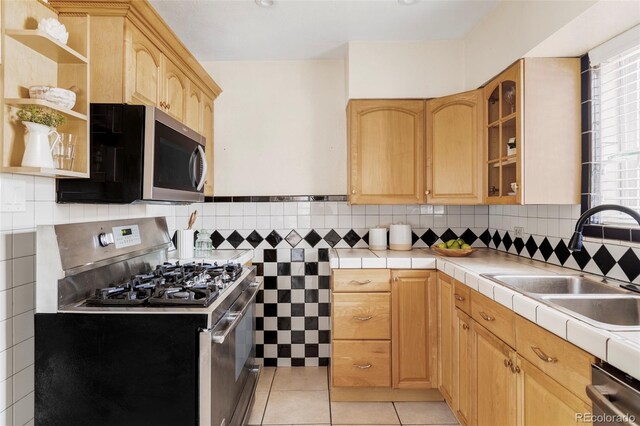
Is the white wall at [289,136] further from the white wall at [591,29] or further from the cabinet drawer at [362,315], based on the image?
the white wall at [591,29]

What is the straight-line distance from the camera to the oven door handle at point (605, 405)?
0.89 metres

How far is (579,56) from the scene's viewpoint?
1.96m

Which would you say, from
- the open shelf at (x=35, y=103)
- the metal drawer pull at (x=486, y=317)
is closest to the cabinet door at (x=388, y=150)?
the metal drawer pull at (x=486, y=317)

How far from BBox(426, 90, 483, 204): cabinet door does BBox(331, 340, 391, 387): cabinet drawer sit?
1048 millimetres

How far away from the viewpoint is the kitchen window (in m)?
1.70

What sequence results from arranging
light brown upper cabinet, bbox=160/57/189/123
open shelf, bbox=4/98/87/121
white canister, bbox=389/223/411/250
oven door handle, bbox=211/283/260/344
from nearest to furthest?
open shelf, bbox=4/98/87/121 → oven door handle, bbox=211/283/260/344 → light brown upper cabinet, bbox=160/57/189/123 → white canister, bbox=389/223/411/250

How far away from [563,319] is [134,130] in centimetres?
174

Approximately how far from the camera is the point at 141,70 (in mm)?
1803

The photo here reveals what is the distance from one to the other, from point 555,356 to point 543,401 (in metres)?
0.18

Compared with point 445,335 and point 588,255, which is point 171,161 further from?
point 588,255

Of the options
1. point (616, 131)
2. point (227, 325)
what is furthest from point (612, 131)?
point (227, 325)

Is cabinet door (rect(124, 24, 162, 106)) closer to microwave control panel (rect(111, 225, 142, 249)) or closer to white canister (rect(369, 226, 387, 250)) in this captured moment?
microwave control panel (rect(111, 225, 142, 249))

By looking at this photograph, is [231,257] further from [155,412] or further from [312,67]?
[312,67]

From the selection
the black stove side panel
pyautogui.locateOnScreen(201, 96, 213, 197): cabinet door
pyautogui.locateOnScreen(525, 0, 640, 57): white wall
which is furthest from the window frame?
pyautogui.locateOnScreen(201, 96, 213, 197): cabinet door
